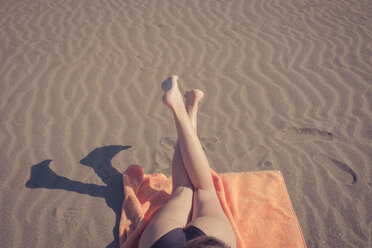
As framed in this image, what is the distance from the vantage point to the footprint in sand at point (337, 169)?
9.69ft

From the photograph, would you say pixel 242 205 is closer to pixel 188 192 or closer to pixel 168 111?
pixel 188 192

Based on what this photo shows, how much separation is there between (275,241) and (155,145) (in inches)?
63.6

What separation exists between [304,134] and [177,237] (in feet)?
6.98

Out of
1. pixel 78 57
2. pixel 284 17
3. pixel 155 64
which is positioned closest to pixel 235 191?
pixel 155 64

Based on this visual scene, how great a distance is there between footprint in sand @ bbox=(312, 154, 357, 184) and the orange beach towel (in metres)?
0.51

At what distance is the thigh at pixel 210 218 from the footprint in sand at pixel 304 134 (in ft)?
4.68

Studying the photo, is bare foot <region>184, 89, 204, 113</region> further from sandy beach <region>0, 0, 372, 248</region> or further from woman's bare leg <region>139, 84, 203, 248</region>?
sandy beach <region>0, 0, 372, 248</region>

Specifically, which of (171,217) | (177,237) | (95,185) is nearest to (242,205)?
(171,217)

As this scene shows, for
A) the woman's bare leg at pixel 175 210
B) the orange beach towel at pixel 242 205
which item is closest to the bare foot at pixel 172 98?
the woman's bare leg at pixel 175 210

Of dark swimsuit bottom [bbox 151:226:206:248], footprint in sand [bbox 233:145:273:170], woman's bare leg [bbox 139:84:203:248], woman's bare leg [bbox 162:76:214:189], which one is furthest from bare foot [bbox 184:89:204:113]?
dark swimsuit bottom [bbox 151:226:206:248]

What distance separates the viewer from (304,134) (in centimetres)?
344

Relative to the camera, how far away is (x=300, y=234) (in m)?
2.48

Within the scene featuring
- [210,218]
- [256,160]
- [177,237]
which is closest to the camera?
[177,237]

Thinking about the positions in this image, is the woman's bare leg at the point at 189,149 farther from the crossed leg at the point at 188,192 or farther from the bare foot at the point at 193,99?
the bare foot at the point at 193,99
